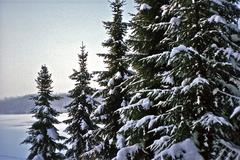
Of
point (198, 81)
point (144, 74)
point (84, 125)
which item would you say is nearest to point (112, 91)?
point (144, 74)

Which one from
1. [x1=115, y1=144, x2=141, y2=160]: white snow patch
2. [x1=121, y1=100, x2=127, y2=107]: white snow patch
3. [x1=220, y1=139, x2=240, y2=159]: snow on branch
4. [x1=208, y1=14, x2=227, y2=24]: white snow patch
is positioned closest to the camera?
[x1=208, y1=14, x2=227, y2=24]: white snow patch

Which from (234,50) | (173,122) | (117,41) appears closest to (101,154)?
(117,41)

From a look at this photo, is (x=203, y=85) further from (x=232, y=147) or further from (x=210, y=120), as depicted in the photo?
(x=232, y=147)

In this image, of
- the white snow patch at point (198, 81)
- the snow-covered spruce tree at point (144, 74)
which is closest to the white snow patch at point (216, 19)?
the white snow patch at point (198, 81)

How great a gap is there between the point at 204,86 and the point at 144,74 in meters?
4.36

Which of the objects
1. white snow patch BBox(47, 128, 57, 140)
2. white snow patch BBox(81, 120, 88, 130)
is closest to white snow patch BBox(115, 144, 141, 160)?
white snow patch BBox(81, 120, 88, 130)

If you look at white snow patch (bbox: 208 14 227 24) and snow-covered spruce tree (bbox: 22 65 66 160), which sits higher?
white snow patch (bbox: 208 14 227 24)

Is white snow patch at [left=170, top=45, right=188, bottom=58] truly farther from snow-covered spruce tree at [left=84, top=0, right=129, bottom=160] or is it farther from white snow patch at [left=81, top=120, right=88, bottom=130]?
white snow patch at [left=81, top=120, right=88, bottom=130]

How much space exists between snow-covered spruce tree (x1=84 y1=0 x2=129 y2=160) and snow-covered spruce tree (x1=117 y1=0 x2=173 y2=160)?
5.13 m

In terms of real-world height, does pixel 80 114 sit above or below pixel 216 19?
below

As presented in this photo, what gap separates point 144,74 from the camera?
45.1ft

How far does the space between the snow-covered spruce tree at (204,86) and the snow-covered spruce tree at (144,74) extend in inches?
87.3

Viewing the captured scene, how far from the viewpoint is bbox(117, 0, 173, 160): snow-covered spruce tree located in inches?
505

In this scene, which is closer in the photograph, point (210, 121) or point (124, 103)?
point (210, 121)
